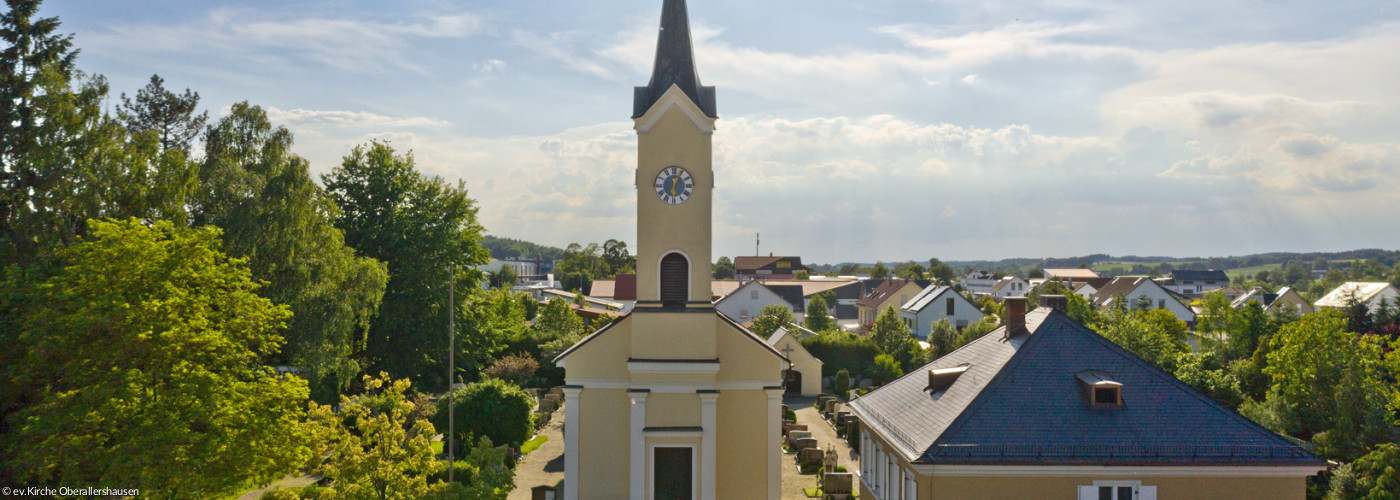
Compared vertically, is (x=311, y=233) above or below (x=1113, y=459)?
above

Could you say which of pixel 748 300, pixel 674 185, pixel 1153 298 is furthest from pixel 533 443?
pixel 1153 298

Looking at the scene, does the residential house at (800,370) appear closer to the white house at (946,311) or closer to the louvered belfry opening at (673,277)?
the white house at (946,311)

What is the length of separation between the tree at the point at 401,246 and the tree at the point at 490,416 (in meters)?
12.6

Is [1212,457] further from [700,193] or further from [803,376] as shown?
[803,376]

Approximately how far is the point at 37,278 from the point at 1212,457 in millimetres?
28952

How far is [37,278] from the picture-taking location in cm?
2206

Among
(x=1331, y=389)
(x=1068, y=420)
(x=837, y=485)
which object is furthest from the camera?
(x=1331, y=389)

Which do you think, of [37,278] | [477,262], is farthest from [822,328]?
[37,278]

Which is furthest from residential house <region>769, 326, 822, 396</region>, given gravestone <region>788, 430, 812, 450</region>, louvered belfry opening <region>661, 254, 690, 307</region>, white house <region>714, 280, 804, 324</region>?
white house <region>714, 280, 804, 324</region>

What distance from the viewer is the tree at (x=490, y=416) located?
32.9 meters

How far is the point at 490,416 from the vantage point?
1294 inches

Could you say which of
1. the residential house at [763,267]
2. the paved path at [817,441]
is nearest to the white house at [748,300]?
the paved path at [817,441]

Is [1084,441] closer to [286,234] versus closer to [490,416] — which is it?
→ [490,416]

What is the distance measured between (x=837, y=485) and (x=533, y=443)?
597 inches
